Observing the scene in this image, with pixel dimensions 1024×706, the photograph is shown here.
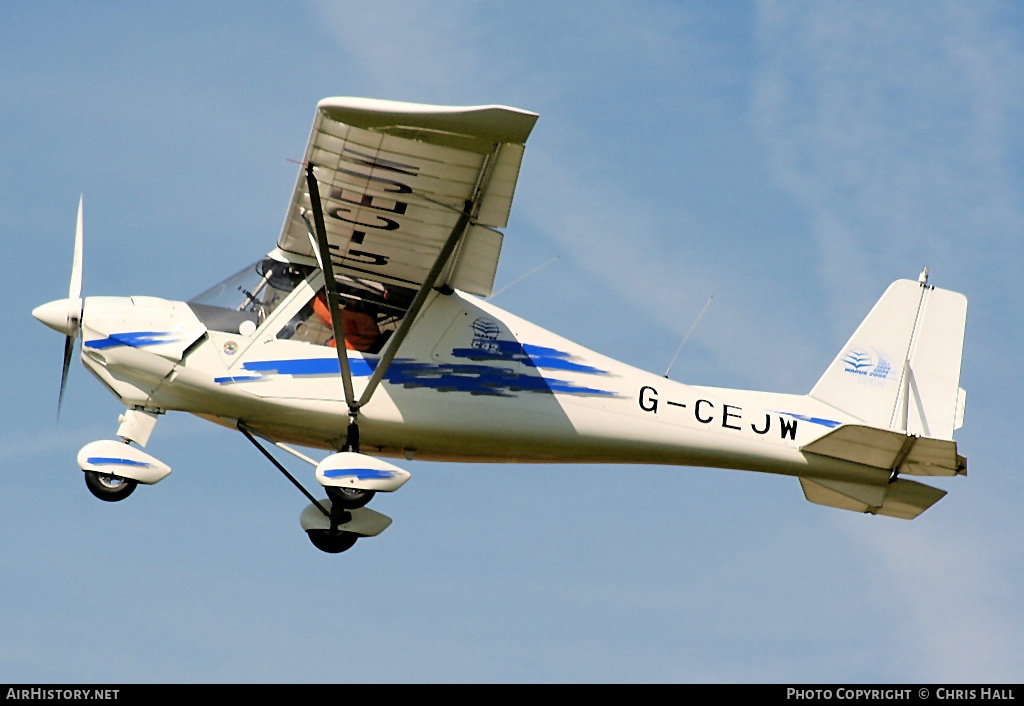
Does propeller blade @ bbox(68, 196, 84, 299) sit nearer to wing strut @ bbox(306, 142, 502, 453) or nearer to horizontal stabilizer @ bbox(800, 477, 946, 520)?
wing strut @ bbox(306, 142, 502, 453)

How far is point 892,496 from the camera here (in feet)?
43.8

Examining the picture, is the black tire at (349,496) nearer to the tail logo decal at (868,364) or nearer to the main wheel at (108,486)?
the main wheel at (108,486)

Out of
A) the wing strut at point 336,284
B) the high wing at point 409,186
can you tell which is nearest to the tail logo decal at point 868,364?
the high wing at point 409,186

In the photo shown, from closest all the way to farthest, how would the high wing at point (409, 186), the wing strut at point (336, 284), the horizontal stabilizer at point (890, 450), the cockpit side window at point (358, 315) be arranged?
the high wing at point (409, 186), the wing strut at point (336, 284), the cockpit side window at point (358, 315), the horizontal stabilizer at point (890, 450)

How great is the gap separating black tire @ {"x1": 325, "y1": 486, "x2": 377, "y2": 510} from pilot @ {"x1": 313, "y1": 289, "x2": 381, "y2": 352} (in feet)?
4.15

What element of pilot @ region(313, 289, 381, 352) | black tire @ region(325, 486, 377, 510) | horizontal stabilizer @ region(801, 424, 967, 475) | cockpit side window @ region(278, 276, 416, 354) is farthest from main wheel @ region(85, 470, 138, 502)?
horizontal stabilizer @ region(801, 424, 967, 475)

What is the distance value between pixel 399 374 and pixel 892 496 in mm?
4632

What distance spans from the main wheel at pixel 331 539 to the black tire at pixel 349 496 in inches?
41.1

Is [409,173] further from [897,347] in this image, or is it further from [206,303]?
[897,347]

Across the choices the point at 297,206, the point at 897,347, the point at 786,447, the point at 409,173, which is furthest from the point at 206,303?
→ the point at 897,347

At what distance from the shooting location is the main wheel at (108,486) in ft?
39.6

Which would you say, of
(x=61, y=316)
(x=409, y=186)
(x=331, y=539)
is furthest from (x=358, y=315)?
(x=61, y=316)

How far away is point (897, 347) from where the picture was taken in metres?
14.0

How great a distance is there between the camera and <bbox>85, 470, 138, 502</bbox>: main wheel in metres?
12.1
